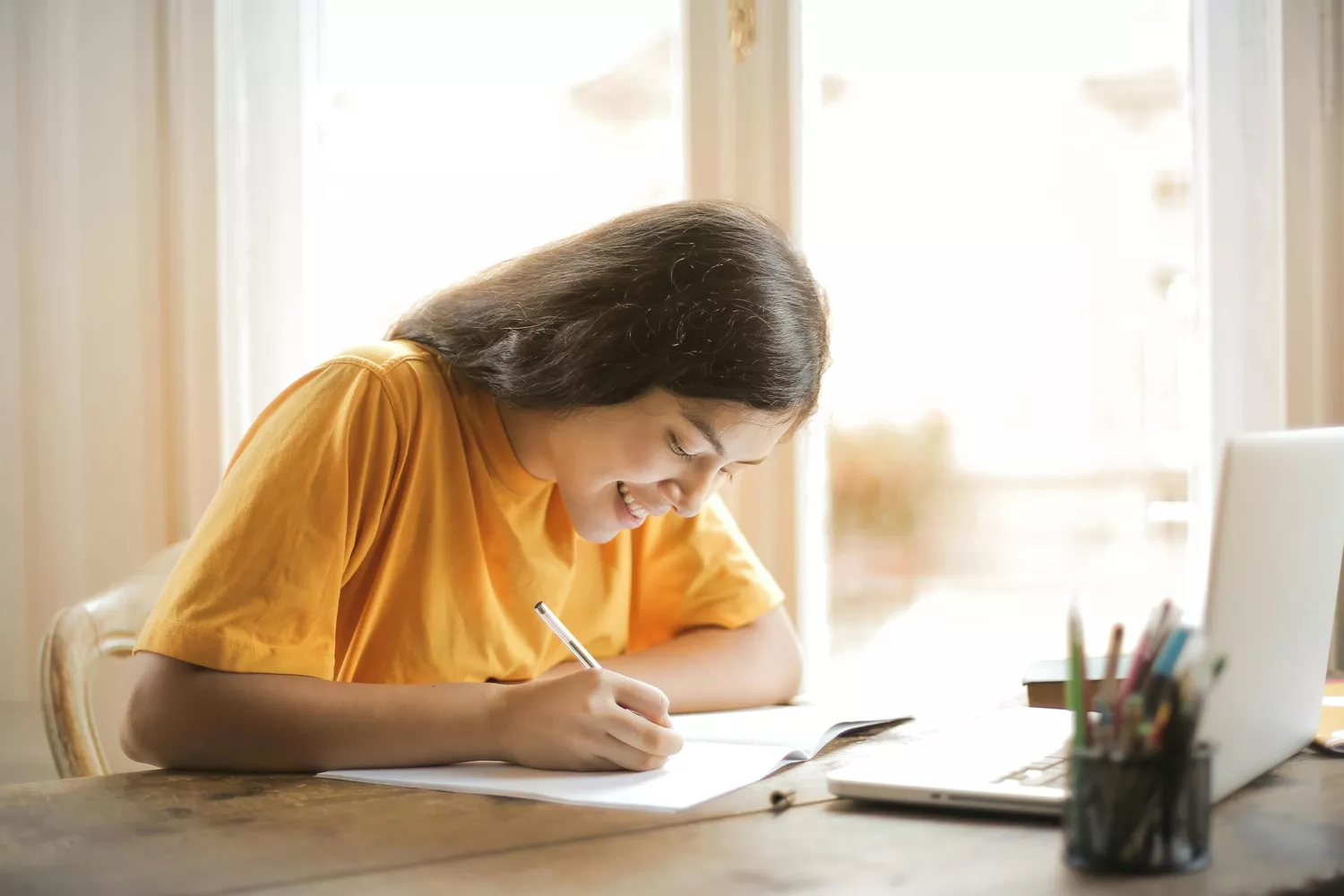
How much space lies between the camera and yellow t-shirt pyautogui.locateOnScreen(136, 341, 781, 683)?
111cm

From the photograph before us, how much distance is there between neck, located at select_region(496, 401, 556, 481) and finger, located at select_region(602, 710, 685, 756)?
407 mm

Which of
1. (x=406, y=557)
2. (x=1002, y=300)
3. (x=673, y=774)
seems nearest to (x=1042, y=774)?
(x=673, y=774)

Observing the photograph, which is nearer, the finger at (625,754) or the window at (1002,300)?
the finger at (625,754)

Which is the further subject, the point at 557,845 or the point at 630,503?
the point at 630,503

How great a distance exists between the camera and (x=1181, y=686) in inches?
28.1

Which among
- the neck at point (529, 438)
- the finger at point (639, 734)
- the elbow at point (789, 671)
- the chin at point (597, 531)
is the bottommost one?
the elbow at point (789, 671)

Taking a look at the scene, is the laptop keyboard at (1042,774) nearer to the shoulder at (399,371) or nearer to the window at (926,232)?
the shoulder at (399,371)

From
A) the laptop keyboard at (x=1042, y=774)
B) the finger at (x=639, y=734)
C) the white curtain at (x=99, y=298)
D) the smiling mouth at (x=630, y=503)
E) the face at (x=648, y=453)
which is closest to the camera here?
the laptop keyboard at (x=1042, y=774)

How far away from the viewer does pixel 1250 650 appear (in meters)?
0.83

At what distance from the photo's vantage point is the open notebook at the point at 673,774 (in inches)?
37.9

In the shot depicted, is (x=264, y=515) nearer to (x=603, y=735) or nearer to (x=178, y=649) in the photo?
(x=178, y=649)

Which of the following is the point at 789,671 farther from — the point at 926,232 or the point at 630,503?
the point at 926,232

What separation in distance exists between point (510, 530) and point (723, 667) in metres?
0.32

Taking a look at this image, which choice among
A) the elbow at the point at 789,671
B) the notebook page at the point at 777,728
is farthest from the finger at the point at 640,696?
the elbow at the point at 789,671
